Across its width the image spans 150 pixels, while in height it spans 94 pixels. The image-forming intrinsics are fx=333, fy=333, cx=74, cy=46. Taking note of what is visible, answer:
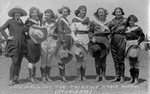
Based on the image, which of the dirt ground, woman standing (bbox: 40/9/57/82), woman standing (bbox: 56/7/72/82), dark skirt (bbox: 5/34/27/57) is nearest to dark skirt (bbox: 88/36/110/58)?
the dirt ground

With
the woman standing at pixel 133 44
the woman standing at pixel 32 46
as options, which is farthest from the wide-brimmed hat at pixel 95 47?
the woman standing at pixel 32 46

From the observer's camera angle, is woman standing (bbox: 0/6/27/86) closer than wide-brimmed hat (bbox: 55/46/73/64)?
Yes

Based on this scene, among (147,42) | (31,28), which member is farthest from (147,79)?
(31,28)

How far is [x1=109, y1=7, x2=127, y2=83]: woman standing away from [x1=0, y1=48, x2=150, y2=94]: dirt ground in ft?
0.36

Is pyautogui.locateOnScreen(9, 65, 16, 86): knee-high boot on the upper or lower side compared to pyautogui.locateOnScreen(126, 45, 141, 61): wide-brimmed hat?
lower

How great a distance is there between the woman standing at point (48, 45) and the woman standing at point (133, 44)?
1634mm

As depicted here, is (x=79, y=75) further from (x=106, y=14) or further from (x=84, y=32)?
(x=106, y=14)

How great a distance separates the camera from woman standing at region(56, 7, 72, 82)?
732 centimetres

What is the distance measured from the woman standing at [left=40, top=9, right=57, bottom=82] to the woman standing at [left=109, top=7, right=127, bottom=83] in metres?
1.28

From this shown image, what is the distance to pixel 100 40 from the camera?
289 inches

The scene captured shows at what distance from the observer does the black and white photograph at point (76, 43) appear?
288 inches

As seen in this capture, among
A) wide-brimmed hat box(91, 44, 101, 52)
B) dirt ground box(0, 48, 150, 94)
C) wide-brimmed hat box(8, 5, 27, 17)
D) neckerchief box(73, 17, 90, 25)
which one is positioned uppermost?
wide-brimmed hat box(8, 5, 27, 17)

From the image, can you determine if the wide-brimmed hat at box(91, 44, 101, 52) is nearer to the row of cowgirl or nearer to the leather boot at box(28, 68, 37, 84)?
the row of cowgirl

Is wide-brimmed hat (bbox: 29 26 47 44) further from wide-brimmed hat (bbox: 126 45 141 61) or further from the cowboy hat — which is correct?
wide-brimmed hat (bbox: 126 45 141 61)
